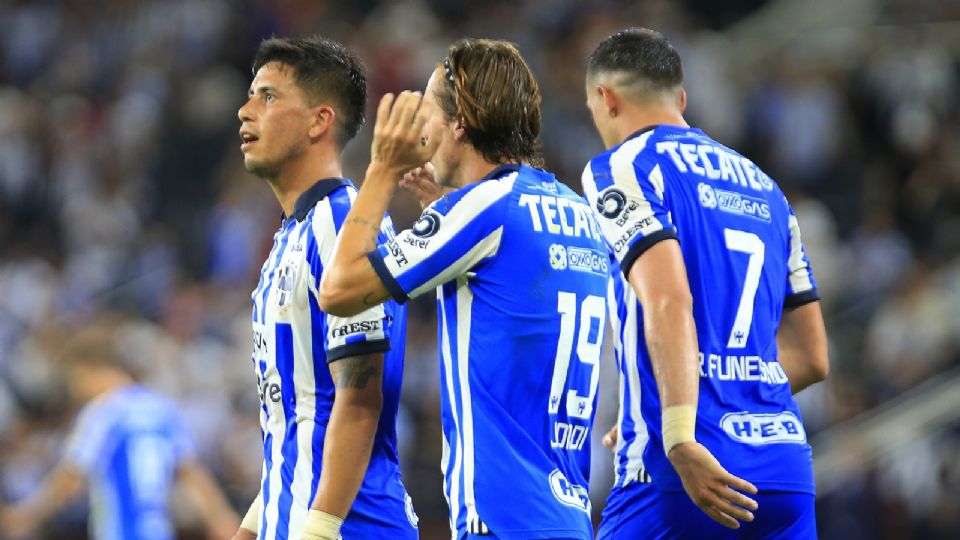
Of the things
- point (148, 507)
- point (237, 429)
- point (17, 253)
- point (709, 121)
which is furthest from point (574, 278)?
point (17, 253)

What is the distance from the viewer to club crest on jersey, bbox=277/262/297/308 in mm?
4961

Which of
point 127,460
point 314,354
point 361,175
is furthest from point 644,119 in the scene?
point 361,175

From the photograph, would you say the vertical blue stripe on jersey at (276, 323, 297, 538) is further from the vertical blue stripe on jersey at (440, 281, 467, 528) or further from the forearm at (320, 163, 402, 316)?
the vertical blue stripe on jersey at (440, 281, 467, 528)

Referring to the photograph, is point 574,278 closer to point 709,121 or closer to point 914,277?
point 914,277

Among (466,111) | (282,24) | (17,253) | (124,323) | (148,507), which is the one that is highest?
(282,24)

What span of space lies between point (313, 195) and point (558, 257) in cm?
105

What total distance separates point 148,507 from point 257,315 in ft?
14.0

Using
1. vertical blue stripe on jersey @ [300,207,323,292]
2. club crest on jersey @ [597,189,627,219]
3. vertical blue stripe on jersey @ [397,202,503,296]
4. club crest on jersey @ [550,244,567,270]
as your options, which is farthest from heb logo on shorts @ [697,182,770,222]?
vertical blue stripe on jersey @ [300,207,323,292]

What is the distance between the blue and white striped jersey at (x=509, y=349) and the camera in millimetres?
4473

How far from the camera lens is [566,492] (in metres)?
4.55

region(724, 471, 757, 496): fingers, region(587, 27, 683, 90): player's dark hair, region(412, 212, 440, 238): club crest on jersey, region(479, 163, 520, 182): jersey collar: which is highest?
region(587, 27, 683, 90): player's dark hair

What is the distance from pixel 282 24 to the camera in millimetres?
18984

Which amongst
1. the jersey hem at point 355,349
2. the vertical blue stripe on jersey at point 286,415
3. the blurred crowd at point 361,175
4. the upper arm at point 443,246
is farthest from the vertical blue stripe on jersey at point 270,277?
the blurred crowd at point 361,175

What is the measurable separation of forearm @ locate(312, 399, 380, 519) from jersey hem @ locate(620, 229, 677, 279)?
1.00 m
